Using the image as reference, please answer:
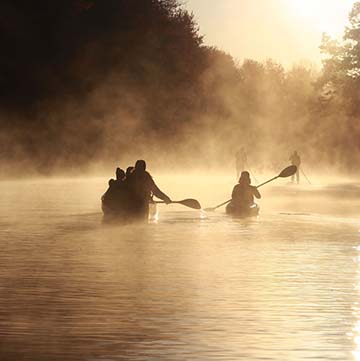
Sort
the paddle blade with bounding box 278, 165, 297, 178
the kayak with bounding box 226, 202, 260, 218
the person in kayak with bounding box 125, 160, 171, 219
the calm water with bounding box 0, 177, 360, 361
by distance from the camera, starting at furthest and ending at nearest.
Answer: the paddle blade with bounding box 278, 165, 297, 178, the kayak with bounding box 226, 202, 260, 218, the person in kayak with bounding box 125, 160, 171, 219, the calm water with bounding box 0, 177, 360, 361

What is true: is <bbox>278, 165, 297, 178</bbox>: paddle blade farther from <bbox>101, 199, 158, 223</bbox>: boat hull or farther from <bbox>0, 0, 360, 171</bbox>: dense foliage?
<bbox>0, 0, 360, 171</bbox>: dense foliage

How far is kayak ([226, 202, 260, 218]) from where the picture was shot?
3266cm

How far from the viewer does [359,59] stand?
271 feet

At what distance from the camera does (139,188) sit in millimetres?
30234

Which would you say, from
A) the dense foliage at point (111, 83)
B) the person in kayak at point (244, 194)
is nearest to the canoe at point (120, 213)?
the person in kayak at point (244, 194)

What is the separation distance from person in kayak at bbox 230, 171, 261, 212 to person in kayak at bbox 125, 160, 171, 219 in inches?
103

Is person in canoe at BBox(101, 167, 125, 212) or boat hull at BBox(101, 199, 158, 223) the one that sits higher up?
person in canoe at BBox(101, 167, 125, 212)

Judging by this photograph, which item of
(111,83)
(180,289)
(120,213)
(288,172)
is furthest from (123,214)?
(111,83)

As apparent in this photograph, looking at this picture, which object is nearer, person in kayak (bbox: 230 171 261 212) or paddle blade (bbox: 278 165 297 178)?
person in kayak (bbox: 230 171 261 212)

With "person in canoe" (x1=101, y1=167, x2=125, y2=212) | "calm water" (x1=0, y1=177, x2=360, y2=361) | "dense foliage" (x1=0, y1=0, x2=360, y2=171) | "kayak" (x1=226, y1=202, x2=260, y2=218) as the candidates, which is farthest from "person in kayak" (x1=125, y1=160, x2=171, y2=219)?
"dense foliage" (x1=0, y1=0, x2=360, y2=171)

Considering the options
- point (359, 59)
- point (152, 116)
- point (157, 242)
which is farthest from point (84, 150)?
point (157, 242)

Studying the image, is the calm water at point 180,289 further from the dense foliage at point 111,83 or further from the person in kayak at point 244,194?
the dense foliage at point 111,83

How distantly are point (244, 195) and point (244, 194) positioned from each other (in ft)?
0.08

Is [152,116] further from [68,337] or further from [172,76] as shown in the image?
[68,337]
